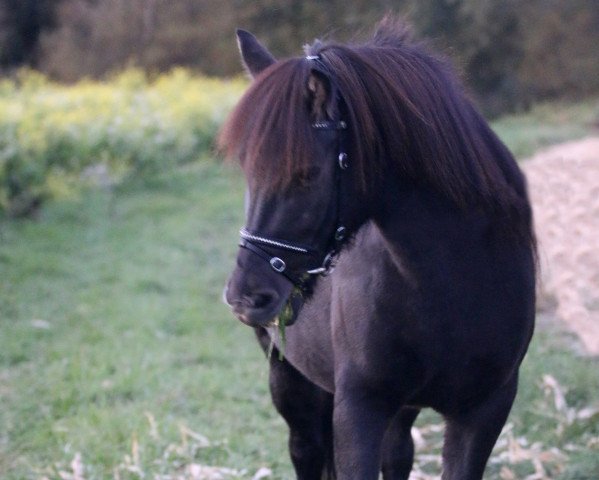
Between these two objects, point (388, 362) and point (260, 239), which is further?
point (388, 362)

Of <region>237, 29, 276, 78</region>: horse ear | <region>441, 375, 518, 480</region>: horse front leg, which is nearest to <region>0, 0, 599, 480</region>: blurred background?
<region>237, 29, 276, 78</region>: horse ear

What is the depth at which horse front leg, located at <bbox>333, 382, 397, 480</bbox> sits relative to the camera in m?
2.83

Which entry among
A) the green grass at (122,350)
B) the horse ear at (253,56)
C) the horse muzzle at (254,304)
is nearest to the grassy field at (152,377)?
the green grass at (122,350)

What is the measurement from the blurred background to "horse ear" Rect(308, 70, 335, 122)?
488mm

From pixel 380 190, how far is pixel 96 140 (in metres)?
11.5

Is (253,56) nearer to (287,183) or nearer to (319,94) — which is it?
(319,94)

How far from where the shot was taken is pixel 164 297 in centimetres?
888

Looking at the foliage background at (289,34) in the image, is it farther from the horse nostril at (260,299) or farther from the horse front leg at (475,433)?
the horse nostril at (260,299)

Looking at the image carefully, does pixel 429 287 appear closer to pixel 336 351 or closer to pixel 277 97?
pixel 336 351

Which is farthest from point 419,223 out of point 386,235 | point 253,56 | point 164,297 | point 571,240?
point 164,297

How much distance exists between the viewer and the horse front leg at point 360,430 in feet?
9.29

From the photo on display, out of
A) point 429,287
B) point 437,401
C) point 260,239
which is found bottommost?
point 437,401

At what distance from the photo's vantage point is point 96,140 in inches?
540

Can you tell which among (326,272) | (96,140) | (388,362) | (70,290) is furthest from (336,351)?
(96,140)
